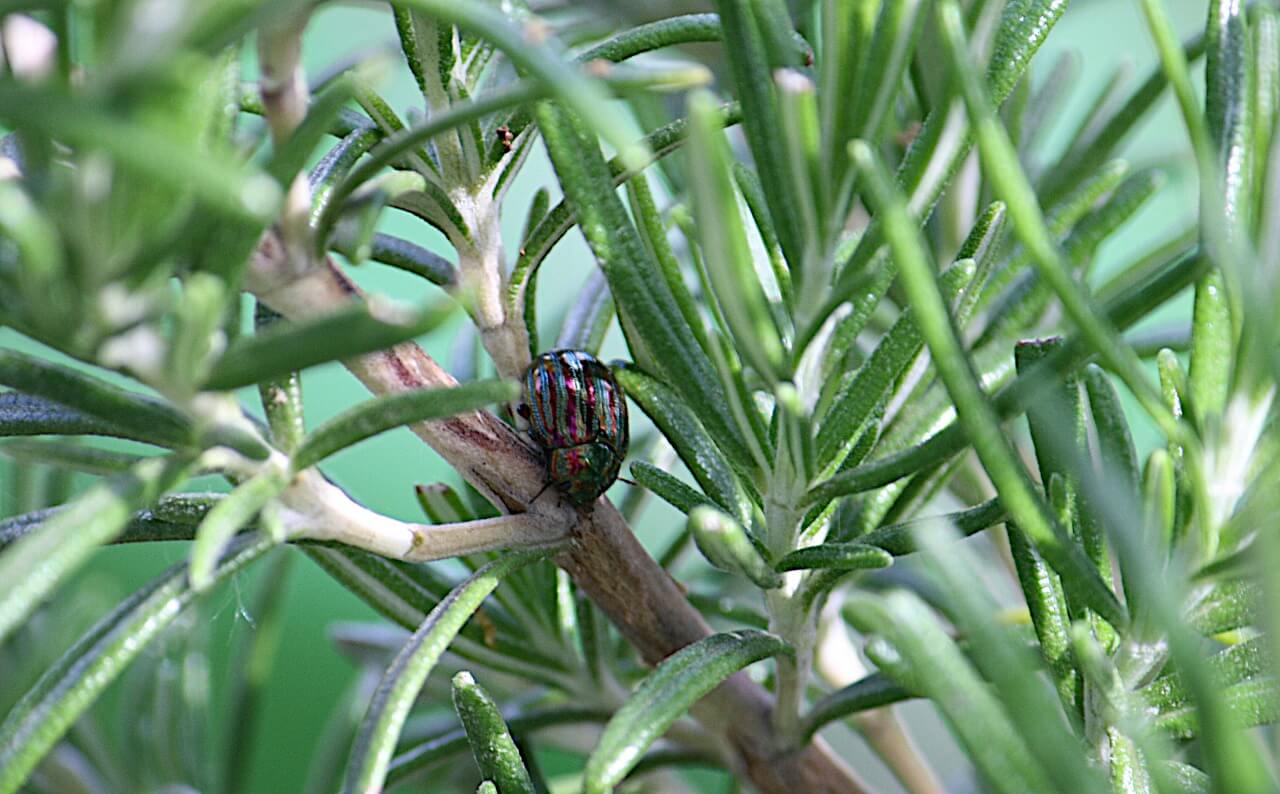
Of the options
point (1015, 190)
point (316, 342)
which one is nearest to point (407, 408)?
point (316, 342)

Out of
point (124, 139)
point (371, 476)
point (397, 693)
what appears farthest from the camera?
point (371, 476)

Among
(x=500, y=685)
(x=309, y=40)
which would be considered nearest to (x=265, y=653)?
(x=500, y=685)

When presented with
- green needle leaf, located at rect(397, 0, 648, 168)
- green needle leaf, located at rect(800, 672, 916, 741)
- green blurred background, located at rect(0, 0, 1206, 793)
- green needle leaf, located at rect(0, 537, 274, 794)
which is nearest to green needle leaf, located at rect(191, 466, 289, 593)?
green needle leaf, located at rect(0, 537, 274, 794)

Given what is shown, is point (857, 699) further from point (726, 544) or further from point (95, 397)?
point (95, 397)

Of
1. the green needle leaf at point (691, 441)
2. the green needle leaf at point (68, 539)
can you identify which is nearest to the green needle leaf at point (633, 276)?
the green needle leaf at point (691, 441)

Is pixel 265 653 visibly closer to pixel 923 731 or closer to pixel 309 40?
pixel 923 731

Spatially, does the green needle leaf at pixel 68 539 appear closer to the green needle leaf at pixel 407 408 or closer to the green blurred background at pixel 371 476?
the green needle leaf at pixel 407 408
